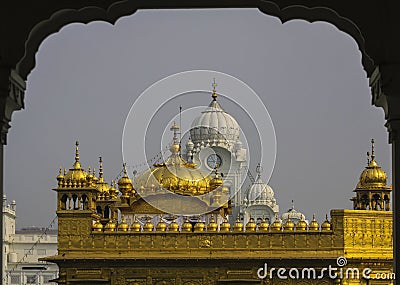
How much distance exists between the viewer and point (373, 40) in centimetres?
378

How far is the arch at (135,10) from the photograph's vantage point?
385 centimetres

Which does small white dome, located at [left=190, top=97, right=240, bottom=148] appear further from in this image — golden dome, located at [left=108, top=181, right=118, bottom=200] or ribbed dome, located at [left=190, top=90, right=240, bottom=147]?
golden dome, located at [left=108, top=181, right=118, bottom=200]

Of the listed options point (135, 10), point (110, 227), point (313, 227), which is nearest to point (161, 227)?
point (110, 227)

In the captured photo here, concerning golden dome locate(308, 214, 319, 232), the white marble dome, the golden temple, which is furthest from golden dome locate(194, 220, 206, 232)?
the white marble dome

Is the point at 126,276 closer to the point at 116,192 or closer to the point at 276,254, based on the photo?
the point at 276,254

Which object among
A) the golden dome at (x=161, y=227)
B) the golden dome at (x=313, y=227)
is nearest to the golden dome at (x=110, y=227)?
the golden dome at (x=161, y=227)

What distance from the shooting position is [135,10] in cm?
398

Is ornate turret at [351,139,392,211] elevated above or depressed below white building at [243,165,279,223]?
below

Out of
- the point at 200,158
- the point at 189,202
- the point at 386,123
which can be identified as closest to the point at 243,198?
the point at 200,158

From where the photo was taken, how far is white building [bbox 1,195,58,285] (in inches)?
1788

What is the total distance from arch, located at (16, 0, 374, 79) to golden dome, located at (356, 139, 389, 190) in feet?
51.1

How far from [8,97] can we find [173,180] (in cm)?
1586

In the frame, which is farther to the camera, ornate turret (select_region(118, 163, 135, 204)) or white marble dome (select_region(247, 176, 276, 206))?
white marble dome (select_region(247, 176, 276, 206))

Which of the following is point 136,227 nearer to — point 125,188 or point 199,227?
point 199,227
